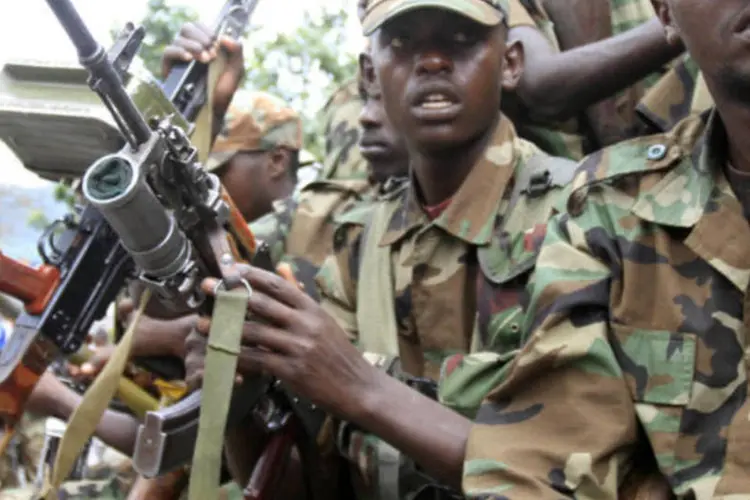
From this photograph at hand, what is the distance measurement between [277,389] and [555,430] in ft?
3.10

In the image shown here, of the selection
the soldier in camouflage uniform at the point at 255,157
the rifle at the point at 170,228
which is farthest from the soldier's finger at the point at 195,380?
the soldier in camouflage uniform at the point at 255,157

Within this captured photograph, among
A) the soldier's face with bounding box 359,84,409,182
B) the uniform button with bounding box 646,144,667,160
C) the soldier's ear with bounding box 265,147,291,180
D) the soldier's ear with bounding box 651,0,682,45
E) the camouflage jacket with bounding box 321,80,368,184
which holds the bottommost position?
the soldier's ear with bounding box 265,147,291,180

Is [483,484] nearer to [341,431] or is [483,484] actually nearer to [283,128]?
[341,431]

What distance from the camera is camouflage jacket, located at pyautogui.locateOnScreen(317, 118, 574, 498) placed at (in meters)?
2.84

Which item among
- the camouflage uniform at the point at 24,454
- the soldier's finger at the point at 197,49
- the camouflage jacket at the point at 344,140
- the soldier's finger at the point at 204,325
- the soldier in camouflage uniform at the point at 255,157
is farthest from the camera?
the soldier in camouflage uniform at the point at 255,157

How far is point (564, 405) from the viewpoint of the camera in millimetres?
2146

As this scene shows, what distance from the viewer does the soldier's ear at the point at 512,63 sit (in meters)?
3.23

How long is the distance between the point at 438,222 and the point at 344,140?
4.96ft

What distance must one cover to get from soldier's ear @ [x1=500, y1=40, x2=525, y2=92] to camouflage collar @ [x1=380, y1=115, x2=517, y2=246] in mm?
172

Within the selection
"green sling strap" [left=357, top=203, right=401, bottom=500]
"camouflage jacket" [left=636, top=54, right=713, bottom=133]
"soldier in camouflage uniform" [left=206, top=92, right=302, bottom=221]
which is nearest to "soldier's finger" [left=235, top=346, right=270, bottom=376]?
"green sling strap" [left=357, top=203, right=401, bottom=500]

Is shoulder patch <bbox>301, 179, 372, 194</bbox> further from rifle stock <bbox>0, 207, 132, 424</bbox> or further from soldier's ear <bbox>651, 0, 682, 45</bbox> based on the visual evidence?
soldier's ear <bbox>651, 0, 682, 45</bbox>

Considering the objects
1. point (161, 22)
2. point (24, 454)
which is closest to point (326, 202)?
point (24, 454)

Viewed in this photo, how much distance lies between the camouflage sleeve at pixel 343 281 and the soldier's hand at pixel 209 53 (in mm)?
787

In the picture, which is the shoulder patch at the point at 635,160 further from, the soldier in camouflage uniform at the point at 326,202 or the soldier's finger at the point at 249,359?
the soldier in camouflage uniform at the point at 326,202
